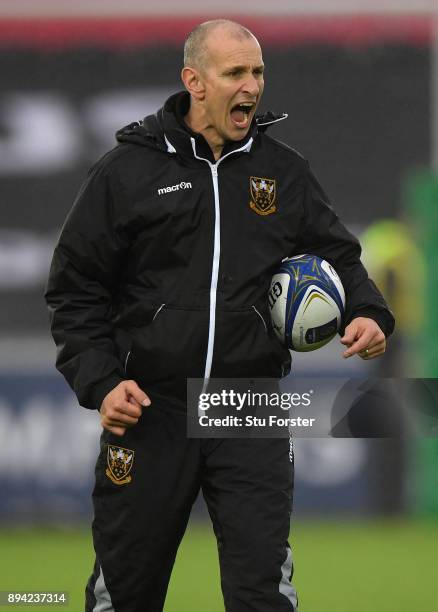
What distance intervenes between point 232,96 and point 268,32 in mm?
5725

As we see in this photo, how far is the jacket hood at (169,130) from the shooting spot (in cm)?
461

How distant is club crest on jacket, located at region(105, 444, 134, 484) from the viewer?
15.0 feet

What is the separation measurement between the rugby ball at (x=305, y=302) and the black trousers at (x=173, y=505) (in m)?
0.35

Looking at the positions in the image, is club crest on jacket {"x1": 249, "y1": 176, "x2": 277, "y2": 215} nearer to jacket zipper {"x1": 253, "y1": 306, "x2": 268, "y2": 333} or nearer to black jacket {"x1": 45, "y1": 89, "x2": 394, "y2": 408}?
black jacket {"x1": 45, "y1": 89, "x2": 394, "y2": 408}

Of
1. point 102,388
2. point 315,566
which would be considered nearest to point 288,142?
point 315,566

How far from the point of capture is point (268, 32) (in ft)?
33.2

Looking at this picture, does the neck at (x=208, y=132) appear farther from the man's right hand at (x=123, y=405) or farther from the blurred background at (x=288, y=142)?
the blurred background at (x=288, y=142)

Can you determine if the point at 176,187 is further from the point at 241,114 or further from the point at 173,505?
the point at 173,505

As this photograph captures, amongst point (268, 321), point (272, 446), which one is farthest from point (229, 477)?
point (268, 321)

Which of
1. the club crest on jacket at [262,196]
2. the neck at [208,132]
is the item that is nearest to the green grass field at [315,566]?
the club crest on jacket at [262,196]

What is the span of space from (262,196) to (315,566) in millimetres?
3772

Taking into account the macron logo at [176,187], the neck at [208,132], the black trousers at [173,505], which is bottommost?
the black trousers at [173,505]

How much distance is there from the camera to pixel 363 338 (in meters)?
4.50

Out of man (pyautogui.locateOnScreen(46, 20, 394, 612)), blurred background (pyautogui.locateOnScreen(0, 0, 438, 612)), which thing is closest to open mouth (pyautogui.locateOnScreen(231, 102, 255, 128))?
man (pyautogui.locateOnScreen(46, 20, 394, 612))
